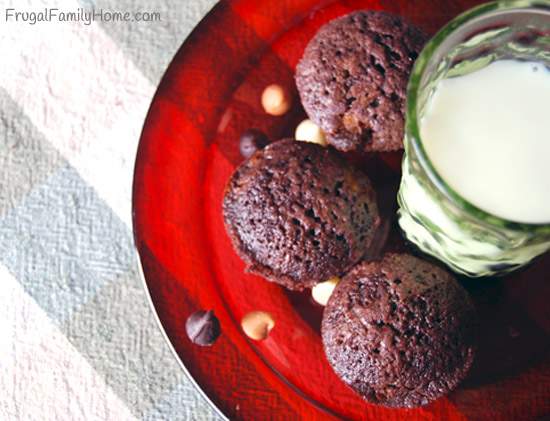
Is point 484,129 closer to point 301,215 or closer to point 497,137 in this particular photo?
point 497,137

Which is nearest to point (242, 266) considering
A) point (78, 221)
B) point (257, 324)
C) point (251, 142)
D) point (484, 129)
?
point (257, 324)

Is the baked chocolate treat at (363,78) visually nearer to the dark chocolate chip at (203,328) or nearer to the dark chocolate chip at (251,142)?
the dark chocolate chip at (251,142)

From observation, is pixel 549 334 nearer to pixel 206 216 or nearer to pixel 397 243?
pixel 397 243

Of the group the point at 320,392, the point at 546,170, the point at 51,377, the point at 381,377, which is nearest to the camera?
the point at 546,170

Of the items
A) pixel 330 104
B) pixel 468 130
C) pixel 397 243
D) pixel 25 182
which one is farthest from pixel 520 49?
pixel 25 182

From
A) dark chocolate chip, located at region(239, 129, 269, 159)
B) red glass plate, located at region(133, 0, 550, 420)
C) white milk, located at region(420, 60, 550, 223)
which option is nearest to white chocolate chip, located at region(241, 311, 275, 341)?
red glass plate, located at region(133, 0, 550, 420)

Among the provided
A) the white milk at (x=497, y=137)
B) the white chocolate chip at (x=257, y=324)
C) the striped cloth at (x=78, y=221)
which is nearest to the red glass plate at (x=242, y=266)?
the white chocolate chip at (x=257, y=324)
